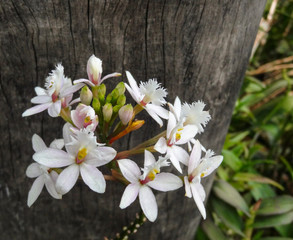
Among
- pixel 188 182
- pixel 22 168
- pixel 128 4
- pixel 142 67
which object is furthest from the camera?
pixel 22 168

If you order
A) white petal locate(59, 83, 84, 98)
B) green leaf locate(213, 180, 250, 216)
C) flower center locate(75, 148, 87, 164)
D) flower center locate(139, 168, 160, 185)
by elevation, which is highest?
white petal locate(59, 83, 84, 98)

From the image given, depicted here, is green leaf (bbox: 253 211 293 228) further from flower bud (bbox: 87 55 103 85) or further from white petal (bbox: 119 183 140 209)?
flower bud (bbox: 87 55 103 85)

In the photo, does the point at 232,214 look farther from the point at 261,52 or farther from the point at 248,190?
the point at 261,52

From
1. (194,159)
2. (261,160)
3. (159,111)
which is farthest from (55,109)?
(261,160)

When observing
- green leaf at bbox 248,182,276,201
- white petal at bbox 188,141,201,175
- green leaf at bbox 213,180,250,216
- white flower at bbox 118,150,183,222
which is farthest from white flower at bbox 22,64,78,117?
green leaf at bbox 248,182,276,201

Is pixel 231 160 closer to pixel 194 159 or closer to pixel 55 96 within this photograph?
pixel 194 159

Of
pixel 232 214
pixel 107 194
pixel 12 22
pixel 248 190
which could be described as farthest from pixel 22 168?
pixel 248 190
